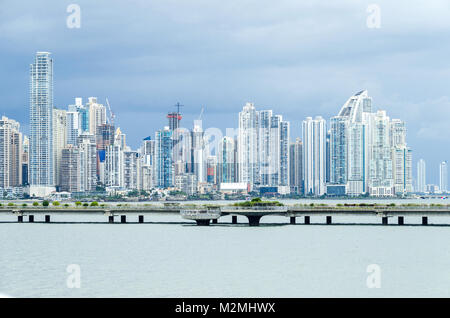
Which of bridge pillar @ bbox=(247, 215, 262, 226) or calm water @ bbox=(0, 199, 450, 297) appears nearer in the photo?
calm water @ bbox=(0, 199, 450, 297)

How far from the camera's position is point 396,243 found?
89000 millimetres

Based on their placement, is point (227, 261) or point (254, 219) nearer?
point (227, 261)

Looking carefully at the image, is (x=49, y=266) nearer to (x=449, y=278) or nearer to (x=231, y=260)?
(x=231, y=260)

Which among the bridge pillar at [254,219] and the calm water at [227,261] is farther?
the bridge pillar at [254,219]

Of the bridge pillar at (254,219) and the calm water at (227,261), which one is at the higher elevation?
the bridge pillar at (254,219)

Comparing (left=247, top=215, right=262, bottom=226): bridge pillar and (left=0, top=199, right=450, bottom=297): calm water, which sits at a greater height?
(left=247, top=215, right=262, bottom=226): bridge pillar

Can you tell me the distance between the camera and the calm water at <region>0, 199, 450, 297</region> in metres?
54.2

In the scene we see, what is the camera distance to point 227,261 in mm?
70938

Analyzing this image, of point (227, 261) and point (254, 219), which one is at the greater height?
point (254, 219)

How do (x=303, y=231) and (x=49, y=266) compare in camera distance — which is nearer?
(x=49, y=266)

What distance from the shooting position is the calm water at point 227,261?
178 ft
